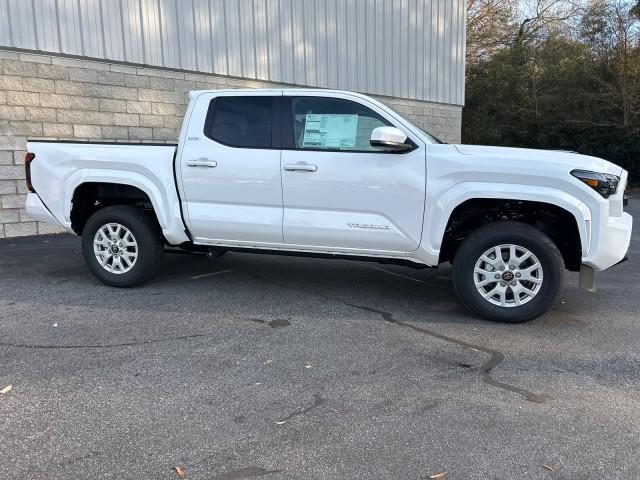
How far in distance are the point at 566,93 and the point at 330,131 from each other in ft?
69.3

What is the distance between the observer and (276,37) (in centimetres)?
1175

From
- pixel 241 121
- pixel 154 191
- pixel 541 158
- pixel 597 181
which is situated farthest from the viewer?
pixel 154 191

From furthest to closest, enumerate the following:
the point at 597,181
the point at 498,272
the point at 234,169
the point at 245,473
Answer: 1. the point at 234,169
2. the point at 498,272
3. the point at 597,181
4. the point at 245,473

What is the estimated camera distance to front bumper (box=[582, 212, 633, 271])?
4.48m

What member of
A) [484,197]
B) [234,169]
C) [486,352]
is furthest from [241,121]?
[486,352]

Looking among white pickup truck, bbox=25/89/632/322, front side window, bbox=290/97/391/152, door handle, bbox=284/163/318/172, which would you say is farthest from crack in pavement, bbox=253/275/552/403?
front side window, bbox=290/97/391/152

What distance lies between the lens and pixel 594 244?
450 centimetres

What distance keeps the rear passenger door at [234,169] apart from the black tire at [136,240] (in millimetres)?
505

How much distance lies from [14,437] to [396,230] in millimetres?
3242

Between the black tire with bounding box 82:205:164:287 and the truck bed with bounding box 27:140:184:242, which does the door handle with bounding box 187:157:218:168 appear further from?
the black tire with bounding box 82:205:164:287

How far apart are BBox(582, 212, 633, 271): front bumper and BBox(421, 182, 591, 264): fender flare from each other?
6 centimetres

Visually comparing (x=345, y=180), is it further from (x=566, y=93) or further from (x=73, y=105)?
(x=566, y=93)

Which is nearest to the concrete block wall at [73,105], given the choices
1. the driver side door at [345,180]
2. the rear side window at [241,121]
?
the rear side window at [241,121]

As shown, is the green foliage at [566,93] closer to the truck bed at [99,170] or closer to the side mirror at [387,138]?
the side mirror at [387,138]
